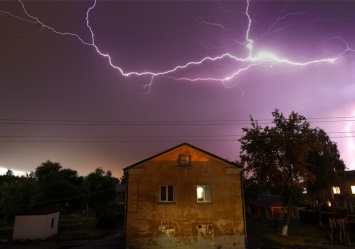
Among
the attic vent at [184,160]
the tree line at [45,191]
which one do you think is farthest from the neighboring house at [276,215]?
the tree line at [45,191]

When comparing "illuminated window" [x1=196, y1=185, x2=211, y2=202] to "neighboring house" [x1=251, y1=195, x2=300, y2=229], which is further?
"neighboring house" [x1=251, y1=195, x2=300, y2=229]

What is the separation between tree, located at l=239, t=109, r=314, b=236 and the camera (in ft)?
101

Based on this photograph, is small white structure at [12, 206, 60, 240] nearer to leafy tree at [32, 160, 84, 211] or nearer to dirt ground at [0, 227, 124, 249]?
dirt ground at [0, 227, 124, 249]

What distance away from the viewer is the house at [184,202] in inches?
846

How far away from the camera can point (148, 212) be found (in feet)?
71.4

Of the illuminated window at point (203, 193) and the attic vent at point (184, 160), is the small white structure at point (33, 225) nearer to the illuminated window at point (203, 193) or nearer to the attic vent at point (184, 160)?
the attic vent at point (184, 160)

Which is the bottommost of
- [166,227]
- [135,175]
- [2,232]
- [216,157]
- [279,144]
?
[2,232]

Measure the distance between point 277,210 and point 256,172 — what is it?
37.3 feet

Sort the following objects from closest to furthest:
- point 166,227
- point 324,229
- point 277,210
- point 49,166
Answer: point 166,227 < point 324,229 < point 277,210 < point 49,166

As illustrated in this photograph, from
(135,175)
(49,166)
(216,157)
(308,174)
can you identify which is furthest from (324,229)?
(49,166)

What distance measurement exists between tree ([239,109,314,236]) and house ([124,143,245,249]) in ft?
33.9

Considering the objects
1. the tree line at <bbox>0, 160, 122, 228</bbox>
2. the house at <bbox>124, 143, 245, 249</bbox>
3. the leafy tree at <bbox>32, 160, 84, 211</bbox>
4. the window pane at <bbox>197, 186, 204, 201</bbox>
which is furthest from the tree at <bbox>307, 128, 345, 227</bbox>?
the leafy tree at <bbox>32, 160, 84, 211</bbox>

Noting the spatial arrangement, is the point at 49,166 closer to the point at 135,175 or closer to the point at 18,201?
the point at 18,201

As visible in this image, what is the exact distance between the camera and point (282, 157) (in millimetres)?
31359
